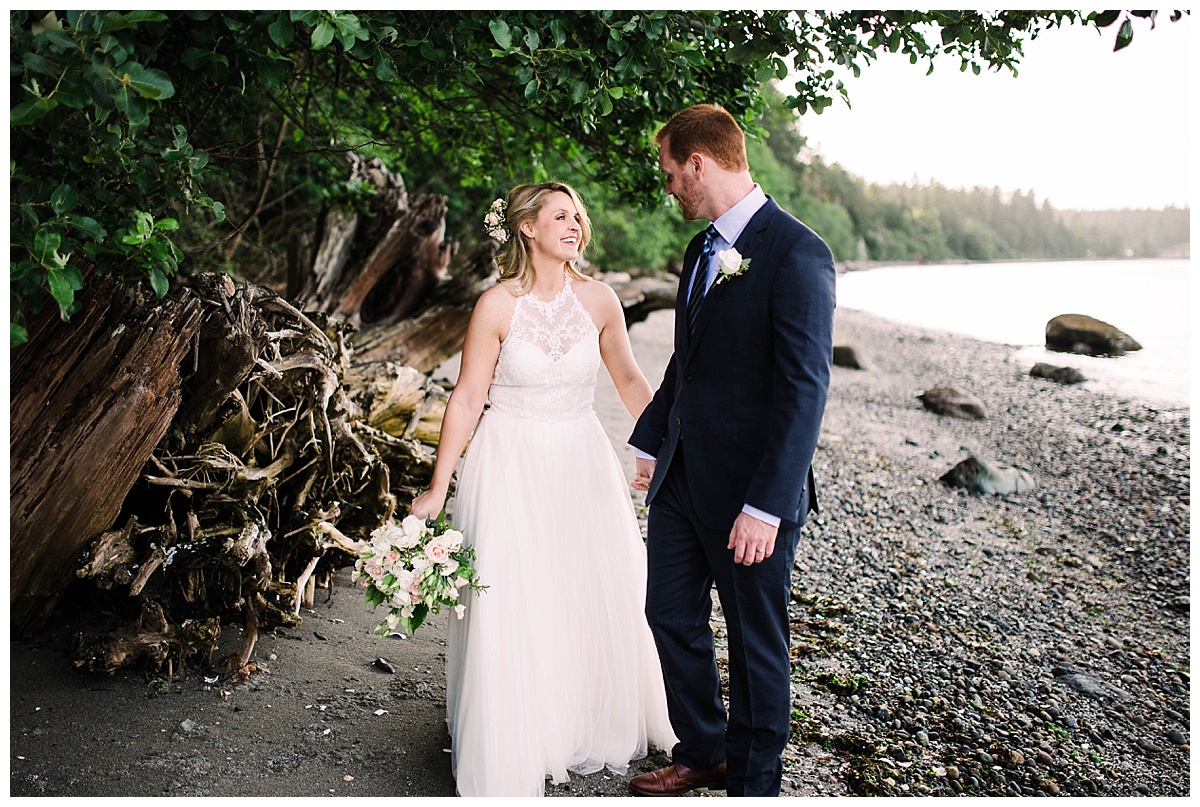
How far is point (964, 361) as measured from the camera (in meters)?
25.7

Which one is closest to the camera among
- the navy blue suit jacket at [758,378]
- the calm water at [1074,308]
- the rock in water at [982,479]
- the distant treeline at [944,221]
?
the navy blue suit jacket at [758,378]

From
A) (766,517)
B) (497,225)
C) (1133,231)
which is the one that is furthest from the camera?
(1133,231)

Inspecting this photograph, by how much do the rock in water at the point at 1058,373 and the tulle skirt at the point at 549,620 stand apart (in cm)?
2058

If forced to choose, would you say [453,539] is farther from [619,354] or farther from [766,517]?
[766,517]

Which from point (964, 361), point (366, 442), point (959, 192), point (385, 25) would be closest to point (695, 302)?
point (385, 25)

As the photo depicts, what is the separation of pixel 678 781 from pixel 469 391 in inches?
67.3

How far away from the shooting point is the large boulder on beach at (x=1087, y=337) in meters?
28.2

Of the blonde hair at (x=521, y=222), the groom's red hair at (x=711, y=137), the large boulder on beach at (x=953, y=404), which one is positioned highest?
the groom's red hair at (x=711, y=137)

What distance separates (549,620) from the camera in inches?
148

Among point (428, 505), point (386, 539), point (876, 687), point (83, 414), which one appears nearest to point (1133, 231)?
point (876, 687)

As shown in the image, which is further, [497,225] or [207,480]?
[207,480]

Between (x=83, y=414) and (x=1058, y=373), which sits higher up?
(x=1058, y=373)

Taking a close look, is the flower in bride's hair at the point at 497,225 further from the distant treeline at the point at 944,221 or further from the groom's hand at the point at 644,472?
the distant treeline at the point at 944,221

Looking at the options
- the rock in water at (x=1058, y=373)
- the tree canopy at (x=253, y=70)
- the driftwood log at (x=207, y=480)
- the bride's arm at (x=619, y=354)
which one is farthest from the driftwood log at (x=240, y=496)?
the rock in water at (x=1058, y=373)
